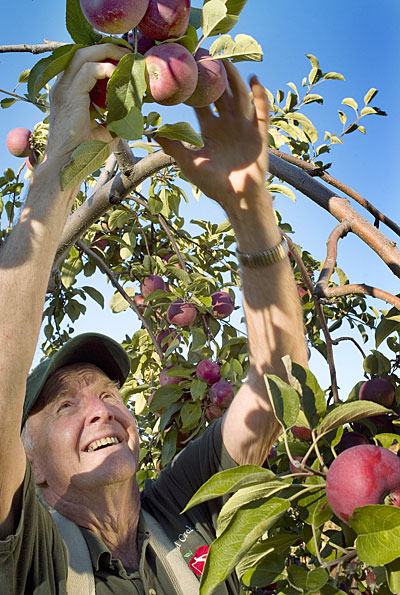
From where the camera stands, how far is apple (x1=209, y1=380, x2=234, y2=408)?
221 centimetres

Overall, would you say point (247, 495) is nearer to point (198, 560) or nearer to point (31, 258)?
point (31, 258)

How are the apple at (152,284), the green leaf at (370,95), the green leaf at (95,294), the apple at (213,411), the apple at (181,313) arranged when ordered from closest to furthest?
1. the apple at (213,411)
2. the apple at (181,313)
3. the green leaf at (370,95)
4. the apple at (152,284)
5. the green leaf at (95,294)

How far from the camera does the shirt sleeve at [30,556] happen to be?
51.7 inches

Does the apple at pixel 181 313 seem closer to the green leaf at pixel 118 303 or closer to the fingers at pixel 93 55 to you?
the green leaf at pixel 118 303

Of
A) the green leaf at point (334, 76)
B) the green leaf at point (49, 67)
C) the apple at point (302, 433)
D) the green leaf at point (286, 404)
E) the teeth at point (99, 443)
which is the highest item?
the green leaf at point (334, 76)

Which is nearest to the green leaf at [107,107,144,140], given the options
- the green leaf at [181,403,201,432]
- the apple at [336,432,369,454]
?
the apple at [336,432,369,454]

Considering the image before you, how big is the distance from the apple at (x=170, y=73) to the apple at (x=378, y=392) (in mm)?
845

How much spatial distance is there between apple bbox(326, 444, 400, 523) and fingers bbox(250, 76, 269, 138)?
2.50 feet

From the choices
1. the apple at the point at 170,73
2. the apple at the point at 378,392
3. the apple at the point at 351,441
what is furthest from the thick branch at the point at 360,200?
the apple at the point at 170,73

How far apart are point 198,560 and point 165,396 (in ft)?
2.48

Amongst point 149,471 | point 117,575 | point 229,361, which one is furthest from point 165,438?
point 117,575

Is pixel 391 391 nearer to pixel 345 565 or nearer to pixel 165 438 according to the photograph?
pixel 345 565

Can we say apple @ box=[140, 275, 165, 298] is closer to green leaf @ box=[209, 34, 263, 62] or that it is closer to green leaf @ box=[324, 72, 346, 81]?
A: green leaf @ box=[324, 72, 346, 81]

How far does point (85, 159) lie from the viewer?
1.04 meters
